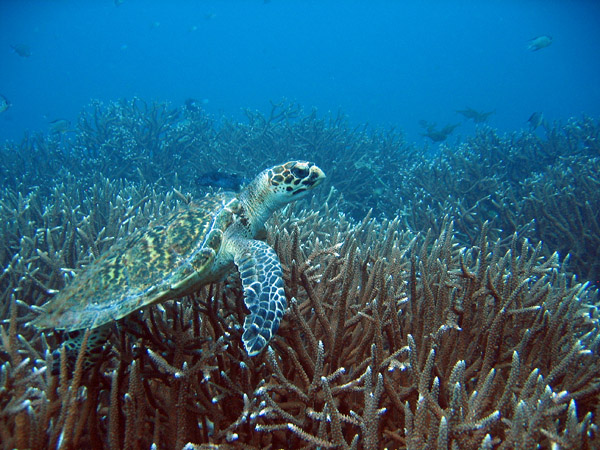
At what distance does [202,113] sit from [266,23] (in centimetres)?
13122

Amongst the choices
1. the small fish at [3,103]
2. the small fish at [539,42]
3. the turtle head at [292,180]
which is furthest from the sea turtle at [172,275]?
the small fish at [539,42]

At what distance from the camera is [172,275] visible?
7.43ft

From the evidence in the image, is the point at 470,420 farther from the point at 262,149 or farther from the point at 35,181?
the point at 35,181

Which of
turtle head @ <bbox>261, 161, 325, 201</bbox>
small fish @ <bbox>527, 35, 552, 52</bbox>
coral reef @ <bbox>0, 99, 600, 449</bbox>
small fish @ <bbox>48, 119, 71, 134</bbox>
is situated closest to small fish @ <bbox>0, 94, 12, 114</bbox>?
small fish @ <bbox>48, 119, 71, 134</bbox>

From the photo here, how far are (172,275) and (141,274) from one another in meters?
0.26

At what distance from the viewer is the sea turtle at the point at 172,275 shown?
200 centimetres

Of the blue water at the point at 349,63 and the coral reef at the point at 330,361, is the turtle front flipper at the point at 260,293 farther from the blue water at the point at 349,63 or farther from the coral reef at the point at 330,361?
the blue water at the point at 349,63

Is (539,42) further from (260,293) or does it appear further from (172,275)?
(172,275)

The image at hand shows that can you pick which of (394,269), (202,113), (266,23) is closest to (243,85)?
(266,23)

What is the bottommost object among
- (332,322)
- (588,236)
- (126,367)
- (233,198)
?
(588,236)

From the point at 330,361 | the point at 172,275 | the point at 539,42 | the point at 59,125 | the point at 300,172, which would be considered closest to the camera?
the point at 330,361

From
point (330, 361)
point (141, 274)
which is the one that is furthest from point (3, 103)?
point (330, 361)

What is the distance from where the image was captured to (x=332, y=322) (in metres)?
2.16

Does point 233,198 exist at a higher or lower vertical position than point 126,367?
higher
